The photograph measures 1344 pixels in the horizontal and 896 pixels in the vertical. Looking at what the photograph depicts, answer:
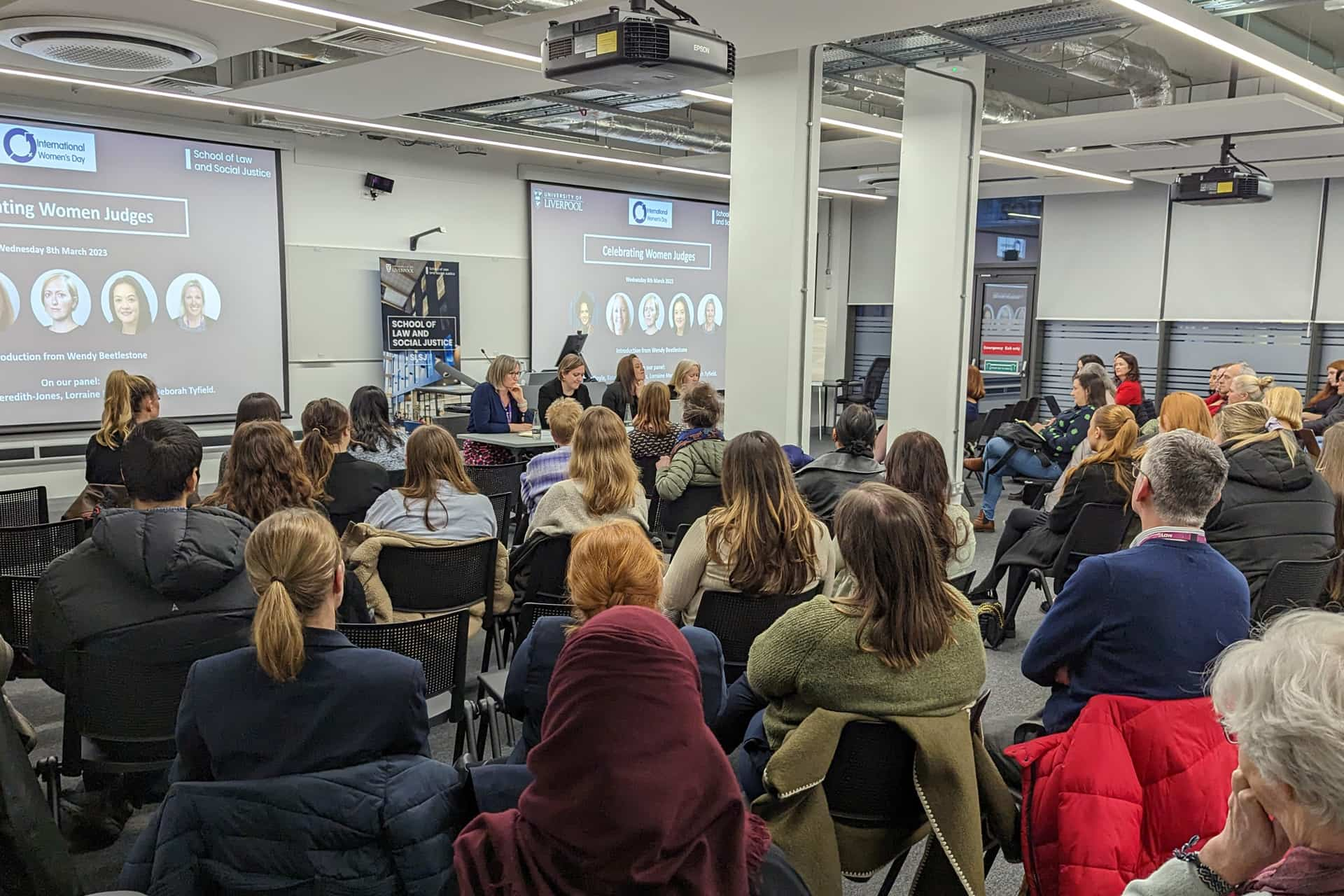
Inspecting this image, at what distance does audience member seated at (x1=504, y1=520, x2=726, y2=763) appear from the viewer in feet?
6.87

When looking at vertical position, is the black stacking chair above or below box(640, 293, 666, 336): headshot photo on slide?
below

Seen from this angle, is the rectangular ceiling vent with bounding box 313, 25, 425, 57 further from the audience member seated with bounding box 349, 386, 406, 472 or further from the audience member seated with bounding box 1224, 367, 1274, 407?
the audience member seated with bounding box 1224, 367, 1274, 407

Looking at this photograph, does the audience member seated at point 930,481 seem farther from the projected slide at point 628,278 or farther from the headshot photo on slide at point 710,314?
the headshot photo on slide at point 710,314

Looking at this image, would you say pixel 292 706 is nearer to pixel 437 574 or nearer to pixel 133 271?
pixel 437 574

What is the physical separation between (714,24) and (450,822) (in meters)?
4.73

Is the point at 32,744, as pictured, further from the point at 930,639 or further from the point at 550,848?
the point at 930,639

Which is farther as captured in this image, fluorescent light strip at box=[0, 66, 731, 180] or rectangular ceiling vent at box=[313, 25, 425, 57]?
fluorescent light strip at box=[0, 66, 731, 180]

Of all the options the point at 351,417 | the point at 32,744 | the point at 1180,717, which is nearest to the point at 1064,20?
the point at 351,417

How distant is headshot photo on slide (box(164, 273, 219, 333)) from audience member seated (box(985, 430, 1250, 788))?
821 cm

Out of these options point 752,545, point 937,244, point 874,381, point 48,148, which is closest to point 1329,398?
point 937,244

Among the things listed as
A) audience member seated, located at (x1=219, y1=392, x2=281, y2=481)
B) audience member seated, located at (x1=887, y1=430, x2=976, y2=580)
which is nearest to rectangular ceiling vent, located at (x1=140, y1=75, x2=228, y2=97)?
audience member seated, located at (x1=219, y1=392, x2=281, y2=481)

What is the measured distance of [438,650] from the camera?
2.92 metres

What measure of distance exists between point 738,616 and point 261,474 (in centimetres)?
172

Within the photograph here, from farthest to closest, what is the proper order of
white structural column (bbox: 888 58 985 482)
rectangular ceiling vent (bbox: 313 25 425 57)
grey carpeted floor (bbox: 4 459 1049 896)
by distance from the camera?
white structural column (bbox: 888 58 985 482) → rectangular ceiling vent (bbox: 313 25 425 57) → grey carpeted floor (bbox: 4 459 1049 896)
